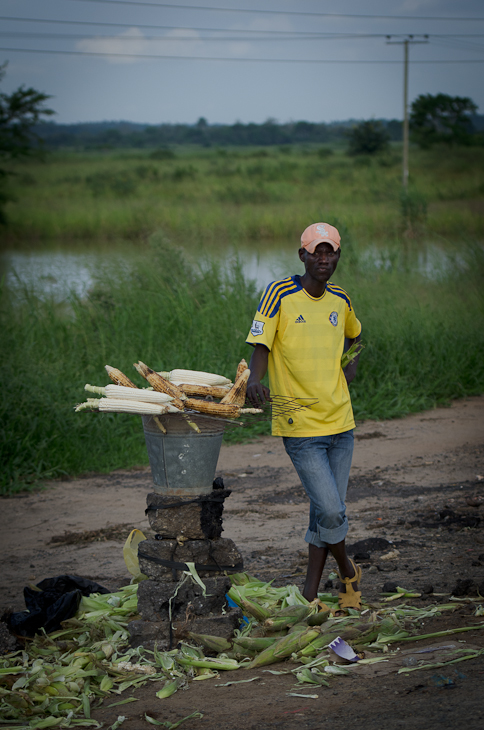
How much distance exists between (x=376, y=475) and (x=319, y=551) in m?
3.15

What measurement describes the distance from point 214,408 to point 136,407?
1.09 ft

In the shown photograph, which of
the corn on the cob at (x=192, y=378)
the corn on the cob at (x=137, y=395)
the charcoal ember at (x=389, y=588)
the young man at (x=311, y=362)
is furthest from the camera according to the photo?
the charcoal ember at (x=389, y=588)

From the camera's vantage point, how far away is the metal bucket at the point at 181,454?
3.11 m

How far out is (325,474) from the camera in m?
3.23

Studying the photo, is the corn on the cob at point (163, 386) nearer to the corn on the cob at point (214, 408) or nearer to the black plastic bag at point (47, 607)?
the corn on the cob at point (214, 408)

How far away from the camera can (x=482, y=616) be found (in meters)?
3.30

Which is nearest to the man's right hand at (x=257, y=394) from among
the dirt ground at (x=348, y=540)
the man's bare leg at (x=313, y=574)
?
the man's bare leg at (x=313, y=574)

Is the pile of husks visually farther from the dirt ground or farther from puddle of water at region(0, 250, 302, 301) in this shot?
puddle of water at region(0, 250, 302, 301)

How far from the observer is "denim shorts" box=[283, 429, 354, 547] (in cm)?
322

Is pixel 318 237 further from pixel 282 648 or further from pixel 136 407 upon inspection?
pixel 282 648

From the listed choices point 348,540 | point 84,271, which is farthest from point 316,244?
point 84,271

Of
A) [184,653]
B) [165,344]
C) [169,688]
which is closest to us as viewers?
[169,688]

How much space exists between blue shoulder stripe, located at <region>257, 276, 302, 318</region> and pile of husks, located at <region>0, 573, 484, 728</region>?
54.2 inches

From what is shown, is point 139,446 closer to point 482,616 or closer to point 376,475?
point 376,475
